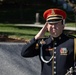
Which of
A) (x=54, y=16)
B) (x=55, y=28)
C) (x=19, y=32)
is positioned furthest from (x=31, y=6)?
(x=55, y=28)

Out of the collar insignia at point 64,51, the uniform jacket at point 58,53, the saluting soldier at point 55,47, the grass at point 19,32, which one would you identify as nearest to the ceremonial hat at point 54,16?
the saluting soldier at point 55,47

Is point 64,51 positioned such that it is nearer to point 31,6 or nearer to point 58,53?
point 58,53

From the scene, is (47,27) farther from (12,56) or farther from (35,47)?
(12,56)

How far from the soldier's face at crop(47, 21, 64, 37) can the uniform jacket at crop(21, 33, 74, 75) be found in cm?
6

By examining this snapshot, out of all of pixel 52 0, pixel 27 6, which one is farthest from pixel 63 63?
pixel 52 0

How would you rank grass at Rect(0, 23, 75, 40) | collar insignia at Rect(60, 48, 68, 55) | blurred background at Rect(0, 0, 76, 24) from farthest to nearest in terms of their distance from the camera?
blurred background at Rect(0, 0, 76, 24)
grass at Rect(0, 23, 75, 40)
collar insignia at Rect(60, 48, 68, 55)

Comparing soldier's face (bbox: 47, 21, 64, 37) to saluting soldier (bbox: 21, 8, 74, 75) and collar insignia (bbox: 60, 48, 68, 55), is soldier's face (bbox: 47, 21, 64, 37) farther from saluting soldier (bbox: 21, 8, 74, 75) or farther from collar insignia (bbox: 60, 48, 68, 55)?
collar insignia (bbox: 60, 48, 68, 55)

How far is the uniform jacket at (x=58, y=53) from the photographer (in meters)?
3.21

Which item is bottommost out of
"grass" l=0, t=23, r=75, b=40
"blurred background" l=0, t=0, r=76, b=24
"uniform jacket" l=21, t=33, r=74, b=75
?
"blurred background" l=0, t=0, r=76, b=24

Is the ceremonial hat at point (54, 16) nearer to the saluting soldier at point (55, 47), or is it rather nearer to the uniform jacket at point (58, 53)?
the saluting soldier at point (55, 47)

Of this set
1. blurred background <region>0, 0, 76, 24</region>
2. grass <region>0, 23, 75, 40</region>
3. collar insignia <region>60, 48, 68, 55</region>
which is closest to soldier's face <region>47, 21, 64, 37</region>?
collar insignia <region>60, 48, 68, 55</region>

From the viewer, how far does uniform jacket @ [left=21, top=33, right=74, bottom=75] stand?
3.21m

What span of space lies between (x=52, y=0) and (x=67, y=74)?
49.7 metres

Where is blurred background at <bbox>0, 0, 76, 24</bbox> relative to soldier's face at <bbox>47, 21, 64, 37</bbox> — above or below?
below
